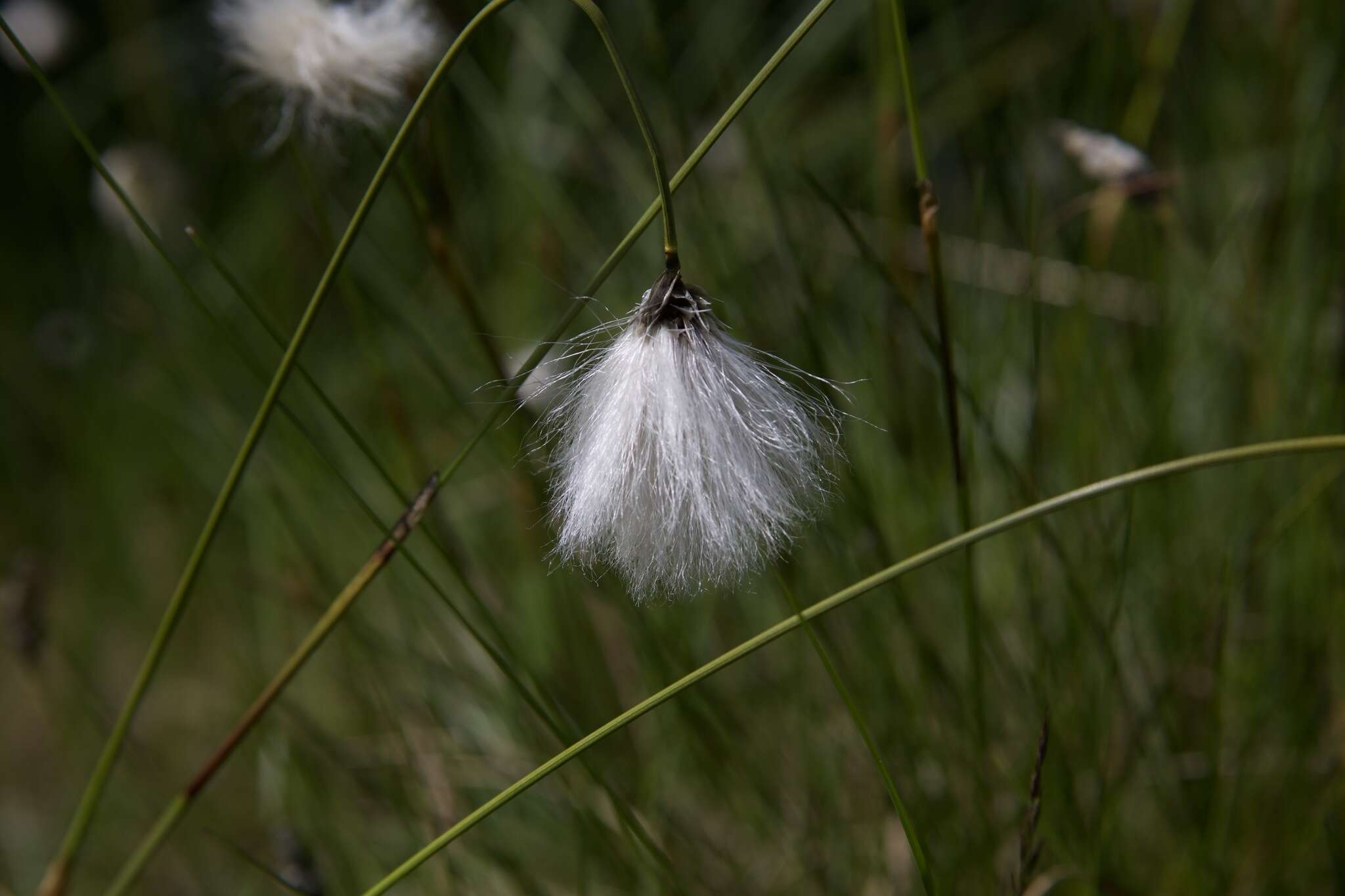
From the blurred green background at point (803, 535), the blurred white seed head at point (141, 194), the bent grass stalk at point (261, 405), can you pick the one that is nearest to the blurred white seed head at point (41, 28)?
the blurred green background at point (803, 535)

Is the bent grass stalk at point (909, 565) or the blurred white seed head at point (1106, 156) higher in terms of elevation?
the blurred white seed head at point (1106, 156)

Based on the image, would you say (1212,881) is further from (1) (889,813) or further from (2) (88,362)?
(2) (88,362)

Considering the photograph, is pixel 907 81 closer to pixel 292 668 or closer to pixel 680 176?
pixel 680 176

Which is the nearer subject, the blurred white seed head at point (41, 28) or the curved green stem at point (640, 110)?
the curved green stem at point (640, 110)

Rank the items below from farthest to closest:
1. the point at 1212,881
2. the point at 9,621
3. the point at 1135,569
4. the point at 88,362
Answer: the point at 88,362 < the point at 1135,569 < the point at 9,621 < the point at 1212,881

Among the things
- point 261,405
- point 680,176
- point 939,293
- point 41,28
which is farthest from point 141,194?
point 939,293

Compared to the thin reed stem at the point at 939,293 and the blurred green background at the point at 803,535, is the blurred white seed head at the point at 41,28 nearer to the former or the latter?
the blurred green background at the point at 803,535

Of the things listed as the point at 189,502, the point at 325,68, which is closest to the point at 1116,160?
the point at 325,68
